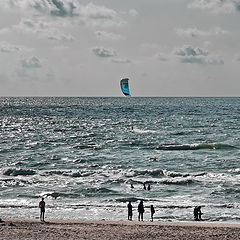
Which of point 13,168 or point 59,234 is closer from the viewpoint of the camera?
point 59,234

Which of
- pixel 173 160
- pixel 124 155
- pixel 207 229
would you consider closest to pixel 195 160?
pixel 173 160

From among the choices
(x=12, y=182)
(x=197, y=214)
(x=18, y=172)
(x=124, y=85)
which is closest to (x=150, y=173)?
(x=18, y=172)

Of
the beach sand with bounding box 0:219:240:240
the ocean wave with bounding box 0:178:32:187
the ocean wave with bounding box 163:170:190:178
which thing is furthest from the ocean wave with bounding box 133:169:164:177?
the beach sand with bounding box 0:219:240:240

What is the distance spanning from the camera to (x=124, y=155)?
6022 centimetres

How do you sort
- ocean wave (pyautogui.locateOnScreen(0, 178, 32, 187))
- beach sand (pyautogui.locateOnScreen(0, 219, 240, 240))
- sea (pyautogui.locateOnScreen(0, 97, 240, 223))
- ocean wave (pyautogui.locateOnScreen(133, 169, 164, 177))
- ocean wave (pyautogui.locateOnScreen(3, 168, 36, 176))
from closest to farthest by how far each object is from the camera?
beach sand (pyautogui.locateOnScreen(0, 219, 240, 240))
sea (pyautogui.locateOnScreen(0, 97, 240, 223))
ocean wave (pyautogui.locateOnScreen(0, 178, 32, 187))
ocean wave (pyautogui.locateOnScreen(133, 169, 164, 177))
ocean wave (pyautogui.locateOnScreen(3, 168, 36, 176))

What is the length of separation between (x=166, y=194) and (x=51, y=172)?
14.4 meters

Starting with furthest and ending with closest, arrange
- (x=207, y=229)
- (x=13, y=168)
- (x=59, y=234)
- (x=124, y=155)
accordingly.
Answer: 1. (x=124, y=155)
2. (x=13, y=168)
3. (x=207, y=229)
4. (x=59, y=234)

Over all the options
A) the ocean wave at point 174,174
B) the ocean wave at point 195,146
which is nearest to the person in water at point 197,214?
the ocean wave at point 174,174

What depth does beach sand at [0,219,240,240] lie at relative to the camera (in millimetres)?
22844

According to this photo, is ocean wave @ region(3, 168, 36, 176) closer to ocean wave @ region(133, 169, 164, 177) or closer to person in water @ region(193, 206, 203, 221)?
ocean wave @ region(133, 169, 164, 177)

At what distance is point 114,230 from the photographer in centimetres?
2453

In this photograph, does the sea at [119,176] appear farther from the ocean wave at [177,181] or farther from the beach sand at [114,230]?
the beach sand at [114,230]

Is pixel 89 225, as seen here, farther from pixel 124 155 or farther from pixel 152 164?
pixel 124 155

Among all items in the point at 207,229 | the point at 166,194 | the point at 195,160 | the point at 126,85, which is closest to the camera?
the point at 207,229
